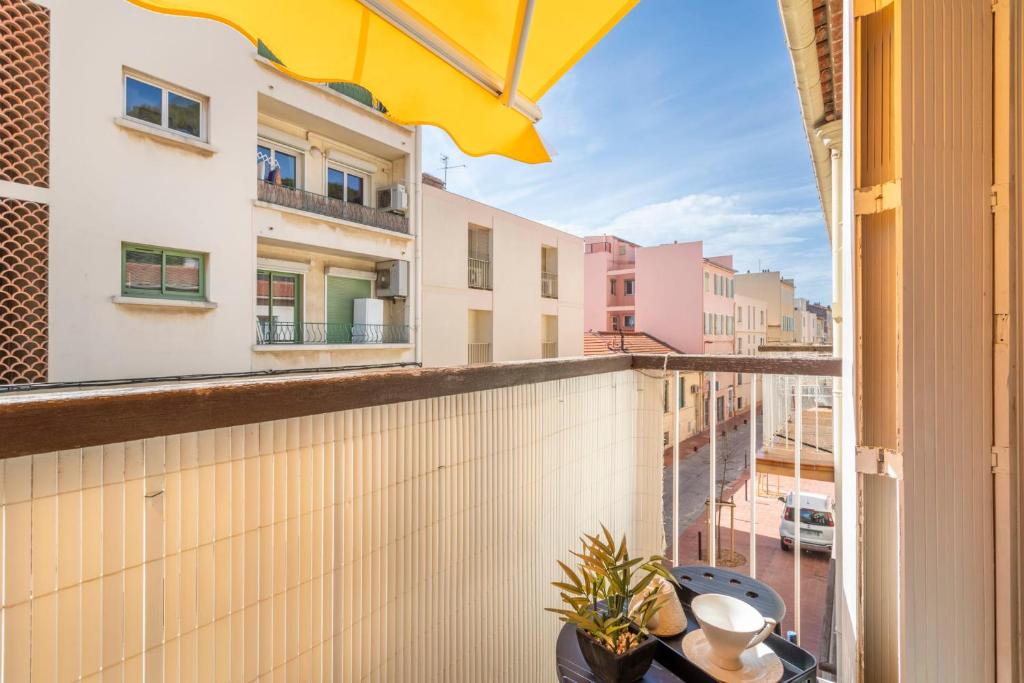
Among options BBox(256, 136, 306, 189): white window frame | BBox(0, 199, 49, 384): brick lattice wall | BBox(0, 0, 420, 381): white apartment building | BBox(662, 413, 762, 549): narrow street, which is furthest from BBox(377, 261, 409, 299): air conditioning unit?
BBox(662, 413, 762, 549): narrow street

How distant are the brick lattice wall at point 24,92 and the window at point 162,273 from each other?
1133 mm

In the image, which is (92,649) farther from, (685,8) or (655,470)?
(685,8)

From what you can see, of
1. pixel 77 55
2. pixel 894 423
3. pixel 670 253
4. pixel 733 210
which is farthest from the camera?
pixel 733 210

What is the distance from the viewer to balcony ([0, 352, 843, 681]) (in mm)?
669

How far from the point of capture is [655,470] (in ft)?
6.99

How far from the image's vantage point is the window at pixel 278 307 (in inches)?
295

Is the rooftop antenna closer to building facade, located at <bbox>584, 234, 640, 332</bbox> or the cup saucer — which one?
building facade, located at <bbox>584, 234, 640, 332</bbox>

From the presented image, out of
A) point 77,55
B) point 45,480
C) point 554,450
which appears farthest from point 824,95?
point 77,55

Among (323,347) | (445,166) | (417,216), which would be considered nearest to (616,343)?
(445,166)

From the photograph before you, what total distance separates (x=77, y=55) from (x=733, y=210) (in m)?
27.4

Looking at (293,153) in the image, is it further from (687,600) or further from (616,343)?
(616,343)

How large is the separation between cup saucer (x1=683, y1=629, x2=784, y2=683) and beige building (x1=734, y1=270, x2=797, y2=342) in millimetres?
26685

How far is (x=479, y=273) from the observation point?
11141 mm

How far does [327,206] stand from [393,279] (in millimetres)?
1813
